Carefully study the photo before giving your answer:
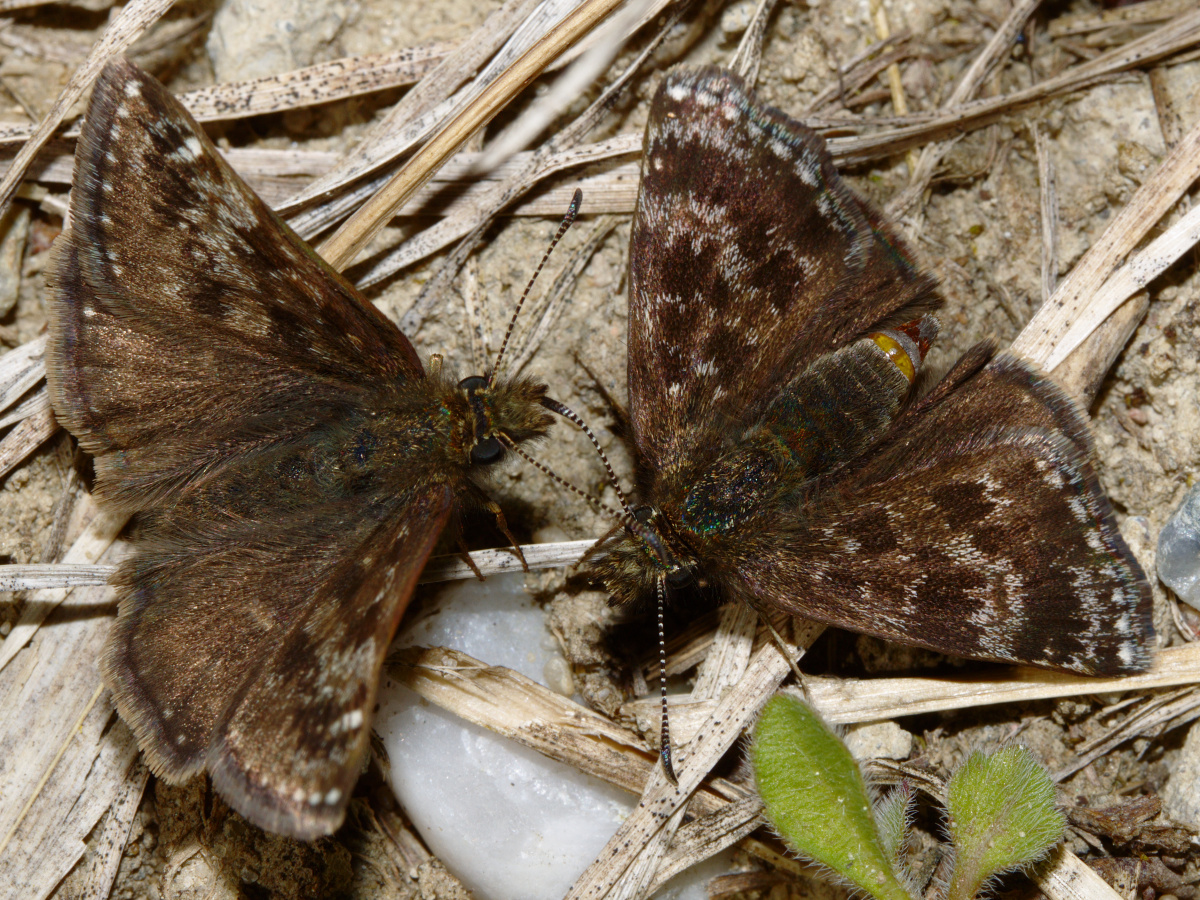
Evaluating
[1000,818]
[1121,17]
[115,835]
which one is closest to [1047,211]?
[1121,17]

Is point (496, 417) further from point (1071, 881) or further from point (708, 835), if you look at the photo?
point (1071, 881)

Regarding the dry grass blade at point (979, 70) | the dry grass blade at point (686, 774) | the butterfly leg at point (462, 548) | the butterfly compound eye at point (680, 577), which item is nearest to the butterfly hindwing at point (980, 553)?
the butterfly compound eye at point (680, 577)

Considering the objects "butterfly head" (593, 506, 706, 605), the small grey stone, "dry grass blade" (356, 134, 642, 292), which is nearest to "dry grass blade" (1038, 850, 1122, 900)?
the small grey stone

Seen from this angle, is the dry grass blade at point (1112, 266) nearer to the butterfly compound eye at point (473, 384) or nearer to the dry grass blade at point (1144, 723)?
the dry grass blade at point (1144, 723)

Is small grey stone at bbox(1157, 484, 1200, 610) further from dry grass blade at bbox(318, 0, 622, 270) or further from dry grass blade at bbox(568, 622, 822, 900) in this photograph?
dry grass blade at bbox(318, 0, 622, 270)

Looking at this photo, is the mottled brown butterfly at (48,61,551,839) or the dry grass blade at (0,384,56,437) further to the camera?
the dry grass blade at (0,384,56,437)

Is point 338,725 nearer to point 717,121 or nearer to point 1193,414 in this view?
point 717,121

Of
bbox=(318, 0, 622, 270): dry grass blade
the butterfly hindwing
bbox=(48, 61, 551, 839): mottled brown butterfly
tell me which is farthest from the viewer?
bbox=(318, 0, 622, 270): dry grass blade
